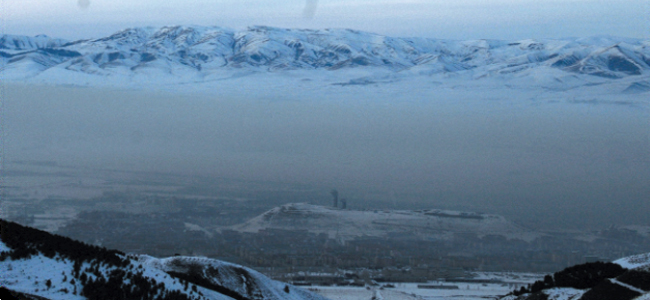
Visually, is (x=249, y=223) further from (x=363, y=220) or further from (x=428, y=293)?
(x=428, y=293)

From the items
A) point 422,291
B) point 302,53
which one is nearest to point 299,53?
point 302,53

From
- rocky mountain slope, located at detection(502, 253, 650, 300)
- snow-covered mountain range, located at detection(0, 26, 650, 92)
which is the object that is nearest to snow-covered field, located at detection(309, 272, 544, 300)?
rocky mountain slope, located at detection(502, 253, 650, 300)

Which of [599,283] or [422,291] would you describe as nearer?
[599,283]

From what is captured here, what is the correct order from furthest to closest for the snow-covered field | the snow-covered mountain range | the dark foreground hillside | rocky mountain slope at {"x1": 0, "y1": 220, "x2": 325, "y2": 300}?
the snow-covered mountain range
the snow-covered field
the dark foreground hillside
rocky mountain slope at {"x1": 0, "y1": 220, "x2": 325, "y2": 300}

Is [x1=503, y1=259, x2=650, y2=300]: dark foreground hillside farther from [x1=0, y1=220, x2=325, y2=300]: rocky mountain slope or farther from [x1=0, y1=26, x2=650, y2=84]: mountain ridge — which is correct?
[x1=0, y1=26, x2=650, y2=84]: mountain ridge

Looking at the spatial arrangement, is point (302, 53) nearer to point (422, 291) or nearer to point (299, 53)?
point (299, 53)
